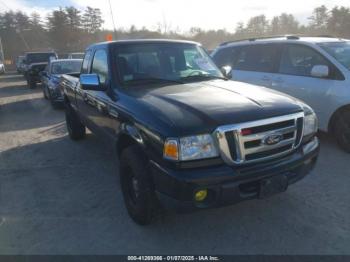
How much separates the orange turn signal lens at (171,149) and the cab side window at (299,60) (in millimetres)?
3827

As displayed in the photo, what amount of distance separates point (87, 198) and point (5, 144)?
12.2 ft

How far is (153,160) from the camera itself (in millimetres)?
2908

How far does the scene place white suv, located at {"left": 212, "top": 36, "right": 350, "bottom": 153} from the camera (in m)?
5.23

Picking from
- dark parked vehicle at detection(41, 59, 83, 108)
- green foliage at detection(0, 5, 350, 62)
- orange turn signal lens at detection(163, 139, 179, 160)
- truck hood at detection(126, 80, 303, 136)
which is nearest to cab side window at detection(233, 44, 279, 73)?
truck hood at detection(126, 80, 303, 136)

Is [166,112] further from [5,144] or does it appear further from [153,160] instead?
[5,144]

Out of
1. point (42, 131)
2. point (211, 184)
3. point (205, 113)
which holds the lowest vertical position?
point (42, 131)

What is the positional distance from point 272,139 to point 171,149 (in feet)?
3.03

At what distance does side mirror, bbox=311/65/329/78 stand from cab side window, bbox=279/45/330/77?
223 mm

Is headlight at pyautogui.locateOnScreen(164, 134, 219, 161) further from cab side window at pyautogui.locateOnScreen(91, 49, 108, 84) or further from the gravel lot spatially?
cab side window at pyautogui.locateOnScreen(91, 49, 108, 84)

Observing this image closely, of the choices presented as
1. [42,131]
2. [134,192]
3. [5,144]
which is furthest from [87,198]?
[42,131]

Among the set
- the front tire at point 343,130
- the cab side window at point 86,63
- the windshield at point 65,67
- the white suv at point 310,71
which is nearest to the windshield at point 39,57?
the windshield at point 65,67

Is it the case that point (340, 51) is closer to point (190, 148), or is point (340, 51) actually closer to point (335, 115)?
point (335, 115)

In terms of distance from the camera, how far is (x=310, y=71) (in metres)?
5.68

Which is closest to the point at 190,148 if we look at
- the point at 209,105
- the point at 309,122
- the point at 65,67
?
the point at 209,105
